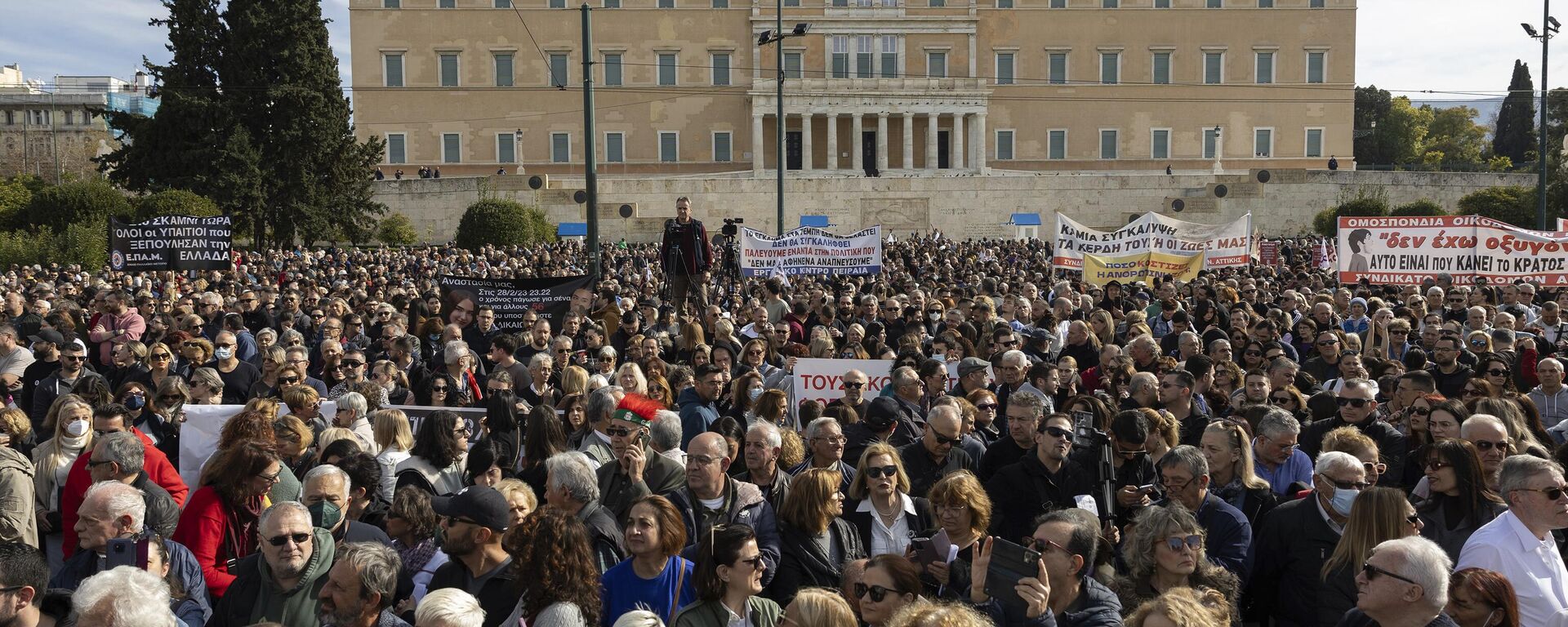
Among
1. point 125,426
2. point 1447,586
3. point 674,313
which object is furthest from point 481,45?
point 1447,586

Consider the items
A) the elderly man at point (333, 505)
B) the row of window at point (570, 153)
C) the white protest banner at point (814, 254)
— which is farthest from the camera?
the row of window at point (570, 153)

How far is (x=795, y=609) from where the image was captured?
3.97m

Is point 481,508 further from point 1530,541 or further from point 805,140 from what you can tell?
point 805,140

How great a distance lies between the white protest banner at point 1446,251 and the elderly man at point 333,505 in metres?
12.5

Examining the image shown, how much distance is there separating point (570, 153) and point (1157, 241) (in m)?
46.2

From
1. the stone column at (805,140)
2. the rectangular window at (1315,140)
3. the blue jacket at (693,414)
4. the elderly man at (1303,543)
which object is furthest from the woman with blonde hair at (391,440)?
the rectangular window at (1315,140)

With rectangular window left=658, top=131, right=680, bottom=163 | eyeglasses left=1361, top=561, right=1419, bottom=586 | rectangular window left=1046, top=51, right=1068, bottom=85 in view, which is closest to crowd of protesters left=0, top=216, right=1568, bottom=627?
eyeglasses left=1361, top=561, right=1419, bottom=586

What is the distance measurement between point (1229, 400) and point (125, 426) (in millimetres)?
6355

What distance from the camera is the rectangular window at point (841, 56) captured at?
58.8m

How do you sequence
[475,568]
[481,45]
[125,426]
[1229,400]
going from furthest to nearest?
[481,45] → [1229,400] → [125,426] → [475,568]

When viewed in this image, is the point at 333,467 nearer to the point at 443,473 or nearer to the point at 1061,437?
the point at 443,473

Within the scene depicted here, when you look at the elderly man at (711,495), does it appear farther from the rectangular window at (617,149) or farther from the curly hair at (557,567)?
the rectangular window at (617,149)

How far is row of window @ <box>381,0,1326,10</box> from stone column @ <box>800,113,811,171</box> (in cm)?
514

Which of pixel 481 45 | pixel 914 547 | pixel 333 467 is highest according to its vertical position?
pixel 481 45
